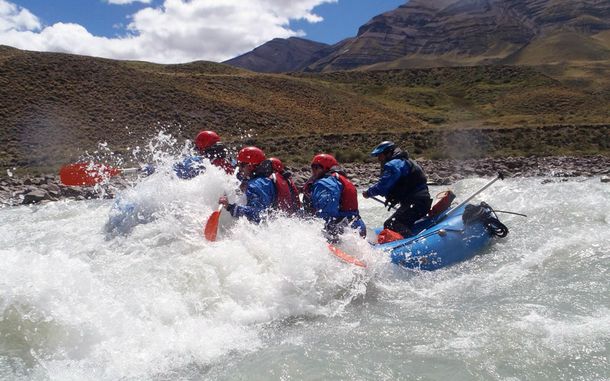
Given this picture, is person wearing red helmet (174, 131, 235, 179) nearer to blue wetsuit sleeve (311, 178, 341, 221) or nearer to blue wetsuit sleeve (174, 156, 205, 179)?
blue wetsuit sleeve (174, 156, 205, 179)

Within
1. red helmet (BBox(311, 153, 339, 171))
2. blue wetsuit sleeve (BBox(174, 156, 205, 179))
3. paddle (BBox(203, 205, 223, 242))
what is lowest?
paddle (BBox(203, 205, 223, 242))

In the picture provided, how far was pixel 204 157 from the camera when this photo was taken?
28.9 ft

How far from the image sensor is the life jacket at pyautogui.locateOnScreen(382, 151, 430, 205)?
7375 mm

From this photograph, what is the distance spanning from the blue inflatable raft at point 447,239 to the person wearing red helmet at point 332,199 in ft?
1.63

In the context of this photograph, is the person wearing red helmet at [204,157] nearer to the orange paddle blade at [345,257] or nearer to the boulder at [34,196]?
the orange paddle blade at [345,257]

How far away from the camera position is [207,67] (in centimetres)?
5994

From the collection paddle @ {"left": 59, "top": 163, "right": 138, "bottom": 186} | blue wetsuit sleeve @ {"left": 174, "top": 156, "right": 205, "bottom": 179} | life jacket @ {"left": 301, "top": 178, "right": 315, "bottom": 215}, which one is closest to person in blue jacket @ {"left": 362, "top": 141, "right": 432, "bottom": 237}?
life jacket @ {"left": 301, "top": 178, "right": 315, "bottom": 215}

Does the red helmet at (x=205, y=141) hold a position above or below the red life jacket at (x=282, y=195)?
above

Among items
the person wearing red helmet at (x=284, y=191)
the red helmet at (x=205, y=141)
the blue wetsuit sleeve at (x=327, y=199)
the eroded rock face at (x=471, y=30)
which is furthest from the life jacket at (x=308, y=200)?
the eroded rock face at (x=471, y=30)

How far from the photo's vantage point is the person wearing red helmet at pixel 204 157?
334 inches

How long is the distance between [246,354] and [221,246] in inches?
83.9

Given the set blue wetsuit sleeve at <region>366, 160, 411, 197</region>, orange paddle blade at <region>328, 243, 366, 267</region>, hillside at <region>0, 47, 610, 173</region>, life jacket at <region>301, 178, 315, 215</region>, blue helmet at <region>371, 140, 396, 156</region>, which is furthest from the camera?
hillside at <region>0, 47, 610, 173</region>

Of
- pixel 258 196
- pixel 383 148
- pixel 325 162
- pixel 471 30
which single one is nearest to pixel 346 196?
pixel 325 162

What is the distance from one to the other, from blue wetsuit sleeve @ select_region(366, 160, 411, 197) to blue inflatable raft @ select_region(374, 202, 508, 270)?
0.75 m
